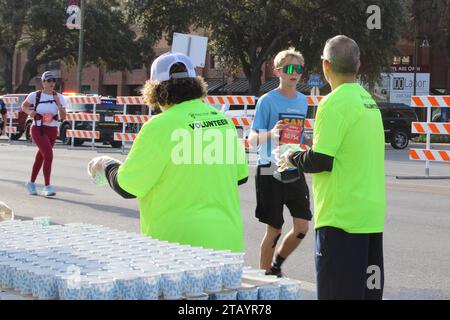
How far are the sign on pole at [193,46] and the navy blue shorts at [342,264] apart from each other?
1691 cm

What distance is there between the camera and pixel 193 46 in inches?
843

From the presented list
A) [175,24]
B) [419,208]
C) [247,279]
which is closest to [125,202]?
[419,208]

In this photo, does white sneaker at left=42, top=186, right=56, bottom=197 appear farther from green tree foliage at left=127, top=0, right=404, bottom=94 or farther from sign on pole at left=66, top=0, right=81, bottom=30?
sign on pole at left=66, top=0, right=81, bottom=30

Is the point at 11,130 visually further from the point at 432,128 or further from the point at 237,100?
the point at 432,128

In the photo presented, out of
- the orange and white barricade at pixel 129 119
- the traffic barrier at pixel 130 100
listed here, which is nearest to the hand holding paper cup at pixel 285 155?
the orange and white barricade at pixel 129 119

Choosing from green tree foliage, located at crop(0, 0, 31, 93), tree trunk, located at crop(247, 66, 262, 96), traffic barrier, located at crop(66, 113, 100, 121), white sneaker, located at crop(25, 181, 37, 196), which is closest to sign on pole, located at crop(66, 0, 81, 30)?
green tree foliage, located at crop(0, 0, 31, 93)

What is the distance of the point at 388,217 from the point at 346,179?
7.21 metres

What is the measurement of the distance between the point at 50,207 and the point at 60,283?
9.32 metres

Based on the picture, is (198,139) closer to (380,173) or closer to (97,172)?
(97,172)

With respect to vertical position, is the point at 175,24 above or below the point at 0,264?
above

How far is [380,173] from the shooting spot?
4500mm

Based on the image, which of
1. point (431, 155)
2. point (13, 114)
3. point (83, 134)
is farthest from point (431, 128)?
point (13, 114)

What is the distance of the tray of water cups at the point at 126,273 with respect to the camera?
2812mm

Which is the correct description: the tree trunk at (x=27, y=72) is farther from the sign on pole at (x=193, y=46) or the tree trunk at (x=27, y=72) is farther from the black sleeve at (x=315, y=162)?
the black sleeve at (x=315, y=162)
